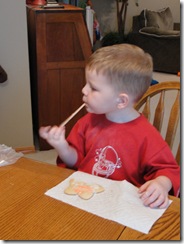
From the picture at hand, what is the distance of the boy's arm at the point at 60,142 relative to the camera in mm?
812

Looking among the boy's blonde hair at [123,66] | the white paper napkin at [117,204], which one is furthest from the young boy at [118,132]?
the white paper napkin at [117,204]

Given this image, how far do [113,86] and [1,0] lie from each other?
1519mm

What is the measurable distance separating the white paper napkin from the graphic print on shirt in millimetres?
123

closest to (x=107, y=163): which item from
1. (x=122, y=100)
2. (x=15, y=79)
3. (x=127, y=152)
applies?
(x=127, y=152)

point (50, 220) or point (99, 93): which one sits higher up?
point (99, 93)

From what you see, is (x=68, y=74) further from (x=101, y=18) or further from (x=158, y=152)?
(x=101, y=18)

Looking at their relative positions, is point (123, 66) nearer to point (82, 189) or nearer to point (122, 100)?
point (122, 100)

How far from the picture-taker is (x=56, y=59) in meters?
2.34

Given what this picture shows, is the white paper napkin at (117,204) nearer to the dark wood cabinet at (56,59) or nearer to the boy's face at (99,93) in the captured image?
the boy's face at (99,93)

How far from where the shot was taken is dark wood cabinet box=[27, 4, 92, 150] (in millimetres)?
2266

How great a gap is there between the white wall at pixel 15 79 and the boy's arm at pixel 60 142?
144 centimetres

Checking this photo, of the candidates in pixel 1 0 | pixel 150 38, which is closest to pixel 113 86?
pixel 1 0

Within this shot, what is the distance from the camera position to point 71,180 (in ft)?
2.55

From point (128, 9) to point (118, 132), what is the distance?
17.7ft
